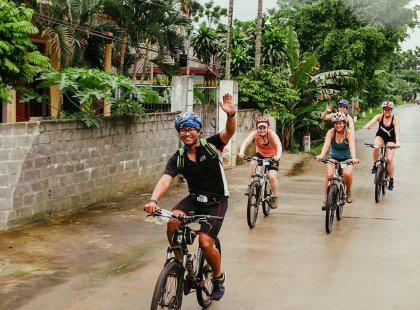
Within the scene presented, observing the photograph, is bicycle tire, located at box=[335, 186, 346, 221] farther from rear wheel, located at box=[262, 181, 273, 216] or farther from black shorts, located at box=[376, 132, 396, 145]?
black shorts, located at box=[376, 132, 396, 145]

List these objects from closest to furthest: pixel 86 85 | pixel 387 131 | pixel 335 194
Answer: pixel 335 194, pixel 86 85, pixel 387 131

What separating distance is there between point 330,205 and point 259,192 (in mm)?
1222

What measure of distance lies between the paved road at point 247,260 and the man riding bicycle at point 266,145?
65 cm

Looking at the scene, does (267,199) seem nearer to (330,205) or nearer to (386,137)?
(330,205)

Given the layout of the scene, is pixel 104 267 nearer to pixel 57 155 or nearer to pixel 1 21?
pixel 57 155

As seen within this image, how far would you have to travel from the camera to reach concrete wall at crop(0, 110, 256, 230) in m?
8.66

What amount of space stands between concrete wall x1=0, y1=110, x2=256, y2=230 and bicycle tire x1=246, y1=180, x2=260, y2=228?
9.71 ft

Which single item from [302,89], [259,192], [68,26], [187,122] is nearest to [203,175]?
[187,122]

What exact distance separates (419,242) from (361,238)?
31.3 inches

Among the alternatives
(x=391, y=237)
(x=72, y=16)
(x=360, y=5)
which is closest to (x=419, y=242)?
(x=391, y=237)

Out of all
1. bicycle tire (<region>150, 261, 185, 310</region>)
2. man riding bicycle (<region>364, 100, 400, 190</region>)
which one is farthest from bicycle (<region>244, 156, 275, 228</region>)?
bicycle tire (<region>150, 261, 185, 310</region>)

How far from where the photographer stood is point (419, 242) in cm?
853

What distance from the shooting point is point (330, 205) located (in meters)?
8.95

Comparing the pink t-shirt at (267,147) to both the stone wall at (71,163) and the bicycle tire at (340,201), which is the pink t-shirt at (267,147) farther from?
the stone wall at (71,163)
